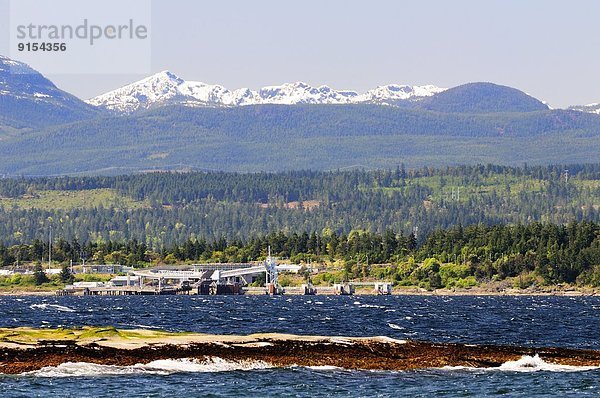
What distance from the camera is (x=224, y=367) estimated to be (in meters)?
72.6

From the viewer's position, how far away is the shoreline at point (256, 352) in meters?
73.4

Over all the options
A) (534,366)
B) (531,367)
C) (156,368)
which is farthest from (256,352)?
(534,366)

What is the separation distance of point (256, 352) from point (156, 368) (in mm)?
5803

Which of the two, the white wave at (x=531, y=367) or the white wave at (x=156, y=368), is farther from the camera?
the white wave at (x=531, y=367)

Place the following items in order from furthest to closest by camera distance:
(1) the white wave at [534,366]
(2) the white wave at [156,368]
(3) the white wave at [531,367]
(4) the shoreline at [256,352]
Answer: (1) the white wave at [534,366] < (3) the white wave at [531,367] < (4) the shoreline at [256,352] < (2) the white wave at [156,368]

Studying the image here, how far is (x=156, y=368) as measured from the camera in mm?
72125

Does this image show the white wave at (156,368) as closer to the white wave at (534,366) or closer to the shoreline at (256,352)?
the shoreline at (256,352)

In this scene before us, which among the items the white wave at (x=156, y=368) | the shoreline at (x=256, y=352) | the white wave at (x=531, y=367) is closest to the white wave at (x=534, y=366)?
the white wave at (x=531, y=367)

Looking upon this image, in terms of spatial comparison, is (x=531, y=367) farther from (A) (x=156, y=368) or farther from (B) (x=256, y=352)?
(A) (x=156, y=368)

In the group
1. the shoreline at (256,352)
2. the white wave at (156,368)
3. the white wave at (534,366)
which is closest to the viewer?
the white wave at (156,368)

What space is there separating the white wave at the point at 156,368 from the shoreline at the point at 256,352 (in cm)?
53

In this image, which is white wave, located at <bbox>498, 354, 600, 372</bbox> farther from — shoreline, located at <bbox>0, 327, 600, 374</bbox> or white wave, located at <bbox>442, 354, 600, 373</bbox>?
shoreline, located at <bbox>0, 327, 600, 374</bbox>

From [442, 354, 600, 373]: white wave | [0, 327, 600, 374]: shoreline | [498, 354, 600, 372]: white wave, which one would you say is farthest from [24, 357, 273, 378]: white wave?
[498, 354, 600, 372]: white wave

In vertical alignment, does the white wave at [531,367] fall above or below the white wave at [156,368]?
below
